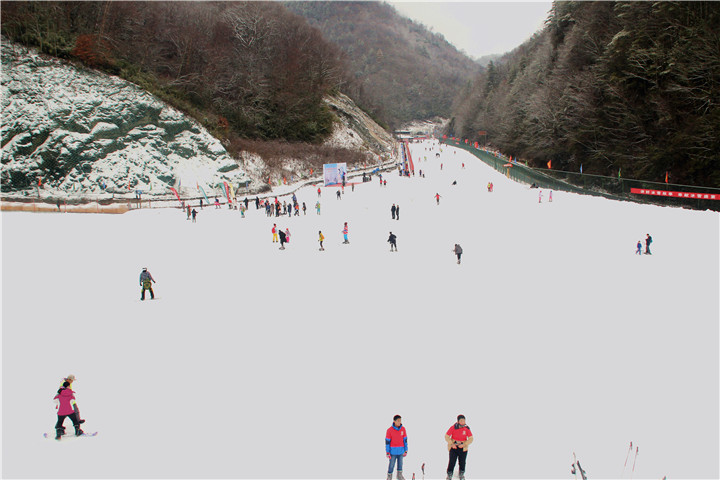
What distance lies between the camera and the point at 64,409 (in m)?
6.40

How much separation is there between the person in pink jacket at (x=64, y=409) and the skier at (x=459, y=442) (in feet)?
17.2

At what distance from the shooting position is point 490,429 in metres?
7.19

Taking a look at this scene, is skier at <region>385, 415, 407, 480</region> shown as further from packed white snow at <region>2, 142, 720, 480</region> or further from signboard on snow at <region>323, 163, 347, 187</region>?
signboard on snow at <region>323, 163, 347, 187</region>

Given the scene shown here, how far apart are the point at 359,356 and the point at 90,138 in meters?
32.8

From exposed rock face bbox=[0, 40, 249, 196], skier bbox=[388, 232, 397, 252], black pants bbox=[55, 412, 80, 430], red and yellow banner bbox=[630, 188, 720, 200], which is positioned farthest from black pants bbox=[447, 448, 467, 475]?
exposed rock face bbox=[0, 40, 249, 196]

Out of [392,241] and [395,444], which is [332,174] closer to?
[392,241]

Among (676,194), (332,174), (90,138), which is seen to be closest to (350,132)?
(332,174)

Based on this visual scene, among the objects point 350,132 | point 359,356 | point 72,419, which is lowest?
point 72,419

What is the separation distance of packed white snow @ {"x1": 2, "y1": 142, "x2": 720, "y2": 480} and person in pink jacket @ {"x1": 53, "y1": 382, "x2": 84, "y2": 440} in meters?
0.18

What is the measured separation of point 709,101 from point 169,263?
32777mm

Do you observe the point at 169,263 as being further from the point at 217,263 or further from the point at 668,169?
the point at 668,169

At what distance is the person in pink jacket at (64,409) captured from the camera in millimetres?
6395

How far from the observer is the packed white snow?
21.3 feet

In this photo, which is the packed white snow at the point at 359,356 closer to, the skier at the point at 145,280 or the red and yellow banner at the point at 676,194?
the skier at the point at 145,280
